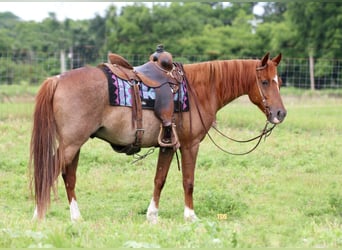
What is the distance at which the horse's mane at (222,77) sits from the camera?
716cm

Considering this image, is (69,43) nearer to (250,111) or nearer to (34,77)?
(34,77)

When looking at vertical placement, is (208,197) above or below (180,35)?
below

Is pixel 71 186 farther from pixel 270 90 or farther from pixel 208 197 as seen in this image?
pixel 270 90

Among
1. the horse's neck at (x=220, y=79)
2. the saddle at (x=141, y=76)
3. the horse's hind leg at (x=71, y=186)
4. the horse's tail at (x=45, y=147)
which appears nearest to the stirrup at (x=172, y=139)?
the saddle at (x=141, y=76)

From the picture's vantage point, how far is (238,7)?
1999 inches

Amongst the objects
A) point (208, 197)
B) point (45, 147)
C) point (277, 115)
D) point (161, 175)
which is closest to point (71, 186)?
point (45, 147)

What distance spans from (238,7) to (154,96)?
45.8 meters

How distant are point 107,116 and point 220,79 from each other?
168 centimetres

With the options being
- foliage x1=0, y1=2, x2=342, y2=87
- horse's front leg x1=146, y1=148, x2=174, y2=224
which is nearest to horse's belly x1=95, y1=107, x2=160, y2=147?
horse's front leg x1=146, y1=148, x2=174, y2=224

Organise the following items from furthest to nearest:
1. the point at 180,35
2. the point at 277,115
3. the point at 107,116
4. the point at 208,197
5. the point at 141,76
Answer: the point at 180,35 → the point at 208,197 → the point at 277,115 → the point at 141,76 → the point at 107,116

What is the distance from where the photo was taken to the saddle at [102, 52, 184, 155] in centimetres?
655

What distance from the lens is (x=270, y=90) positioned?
283 inches

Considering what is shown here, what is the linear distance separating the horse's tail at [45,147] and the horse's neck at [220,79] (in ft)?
6.19

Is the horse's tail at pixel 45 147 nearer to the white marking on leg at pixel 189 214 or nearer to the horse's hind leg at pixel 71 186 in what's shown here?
the horse's hind leg at pixel 71 186
